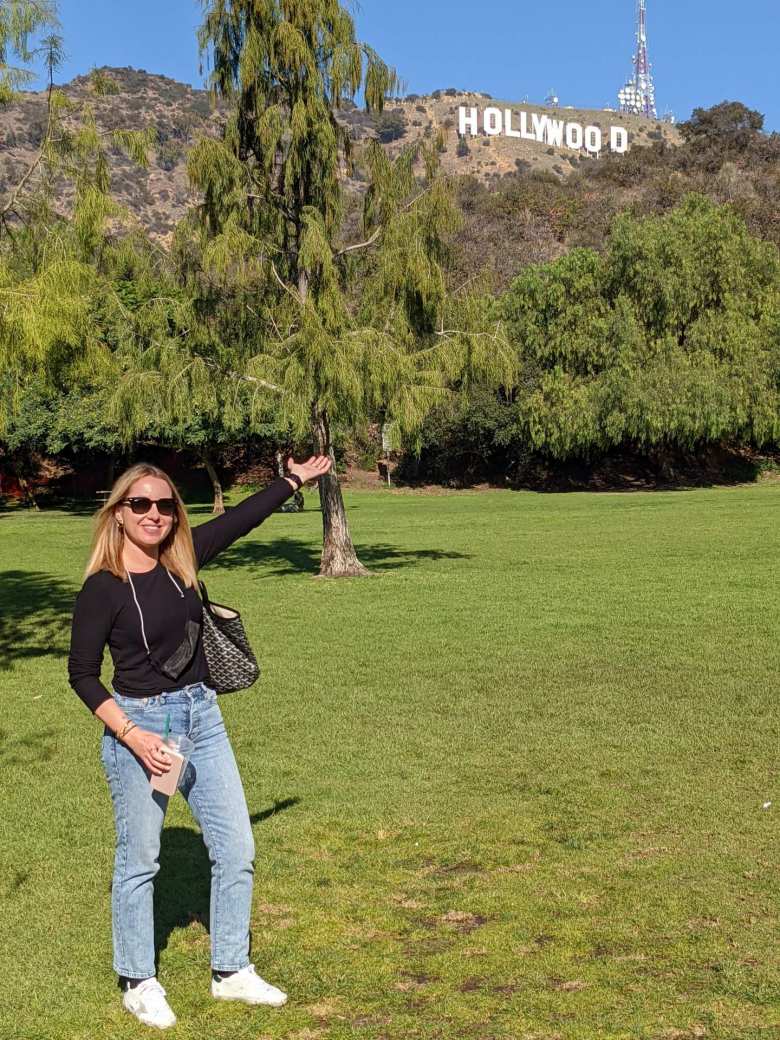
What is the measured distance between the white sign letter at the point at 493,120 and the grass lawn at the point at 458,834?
445ft

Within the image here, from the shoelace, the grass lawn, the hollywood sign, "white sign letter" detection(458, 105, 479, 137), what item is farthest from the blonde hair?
"white sign letter" detection(458, 105, 479, 137)

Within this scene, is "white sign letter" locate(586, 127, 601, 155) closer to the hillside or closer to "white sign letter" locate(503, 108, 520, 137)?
the hillside

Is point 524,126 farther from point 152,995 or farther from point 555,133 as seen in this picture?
point 152,995

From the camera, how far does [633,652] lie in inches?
477

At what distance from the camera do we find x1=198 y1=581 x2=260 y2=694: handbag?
4449mm

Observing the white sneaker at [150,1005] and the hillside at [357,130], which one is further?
the hillside at [357,130]

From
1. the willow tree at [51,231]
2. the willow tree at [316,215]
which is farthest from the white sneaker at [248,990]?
the willow tree at [316,215]

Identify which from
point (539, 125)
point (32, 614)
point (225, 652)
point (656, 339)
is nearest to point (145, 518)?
point (225, 652)

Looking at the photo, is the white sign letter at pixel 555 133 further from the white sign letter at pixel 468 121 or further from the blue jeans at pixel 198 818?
the blue jeans at pixel 198 818

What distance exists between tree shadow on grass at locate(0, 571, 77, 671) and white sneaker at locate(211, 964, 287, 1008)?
874cm

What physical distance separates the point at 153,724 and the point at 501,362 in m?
15.4

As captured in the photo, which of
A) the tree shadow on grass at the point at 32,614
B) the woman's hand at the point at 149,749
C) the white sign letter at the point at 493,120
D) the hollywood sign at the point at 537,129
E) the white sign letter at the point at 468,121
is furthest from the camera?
the white sign letter at the point at 493,120

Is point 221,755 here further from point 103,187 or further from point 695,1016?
point 103,187

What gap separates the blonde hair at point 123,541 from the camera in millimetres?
4223
